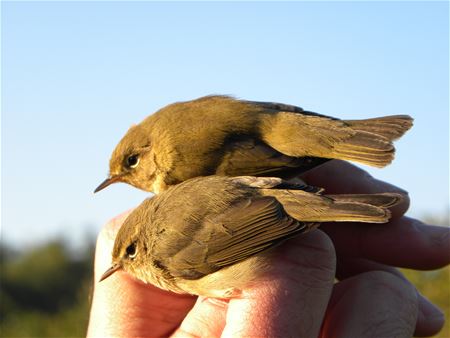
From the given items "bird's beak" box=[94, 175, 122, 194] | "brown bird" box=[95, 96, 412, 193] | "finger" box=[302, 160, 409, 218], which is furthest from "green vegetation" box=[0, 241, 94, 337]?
"brown bird" box=[95, 96, 412, 193]

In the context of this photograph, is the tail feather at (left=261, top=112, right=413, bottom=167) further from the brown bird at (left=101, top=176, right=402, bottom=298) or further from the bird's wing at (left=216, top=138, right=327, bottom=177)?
the brown bird at (left=101, top=176, right=402, bottom=298)

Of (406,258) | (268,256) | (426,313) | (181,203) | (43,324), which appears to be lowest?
(43,324)

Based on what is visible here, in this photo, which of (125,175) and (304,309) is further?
(125,175)

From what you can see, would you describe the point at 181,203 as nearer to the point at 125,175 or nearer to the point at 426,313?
the point at 125,175

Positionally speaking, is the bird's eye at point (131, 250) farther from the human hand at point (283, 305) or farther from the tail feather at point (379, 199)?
the tail feather at point (379, 199)

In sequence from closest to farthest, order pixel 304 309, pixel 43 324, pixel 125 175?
pixel 304 309
pixel 125 175
pixel 43 324

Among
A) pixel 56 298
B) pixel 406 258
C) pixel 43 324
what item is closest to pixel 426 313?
pixel 406 258

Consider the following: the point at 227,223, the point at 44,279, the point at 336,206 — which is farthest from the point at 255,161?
the point at 44,279
